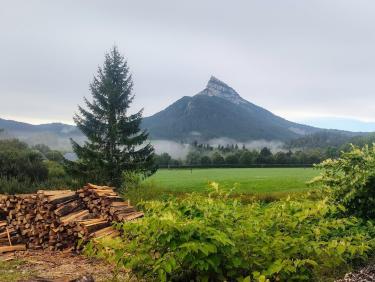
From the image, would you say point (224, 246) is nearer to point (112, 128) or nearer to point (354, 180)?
point (354, 180)

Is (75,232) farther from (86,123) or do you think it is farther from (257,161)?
(257,161)

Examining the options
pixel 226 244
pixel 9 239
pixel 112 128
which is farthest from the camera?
pixel 112 128

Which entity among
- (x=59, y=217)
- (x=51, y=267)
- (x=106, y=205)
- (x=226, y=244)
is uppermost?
(x=226, y=244)

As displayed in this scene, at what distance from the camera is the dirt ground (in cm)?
832

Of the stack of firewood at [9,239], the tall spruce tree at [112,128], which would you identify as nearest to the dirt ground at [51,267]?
the stack of firewood at [9,239]

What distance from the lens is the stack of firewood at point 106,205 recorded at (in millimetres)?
11227

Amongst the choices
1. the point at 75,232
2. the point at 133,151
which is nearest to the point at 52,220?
the point at 75,232

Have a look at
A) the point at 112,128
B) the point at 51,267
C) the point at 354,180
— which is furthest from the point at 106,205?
the point at 112,128

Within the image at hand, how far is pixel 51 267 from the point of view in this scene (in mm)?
9359

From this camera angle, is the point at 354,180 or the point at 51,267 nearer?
the point at 354,180

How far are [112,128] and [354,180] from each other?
24515 millimetres

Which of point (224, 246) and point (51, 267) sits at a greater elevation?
point (224, 246)

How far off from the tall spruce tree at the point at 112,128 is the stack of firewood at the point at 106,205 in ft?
59.5

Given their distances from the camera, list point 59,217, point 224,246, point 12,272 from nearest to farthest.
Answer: point 224,246
point 12,272
point 59,217
